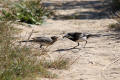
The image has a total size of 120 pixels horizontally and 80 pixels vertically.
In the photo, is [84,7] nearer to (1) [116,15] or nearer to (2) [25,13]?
(1) [116,15]

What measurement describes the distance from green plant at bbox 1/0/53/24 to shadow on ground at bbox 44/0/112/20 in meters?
0.98

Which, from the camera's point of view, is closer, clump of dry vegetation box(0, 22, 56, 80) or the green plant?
clump of dry vegetation box(0, 22, 56, 80)

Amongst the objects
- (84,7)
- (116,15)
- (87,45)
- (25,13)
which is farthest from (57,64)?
(84,7)

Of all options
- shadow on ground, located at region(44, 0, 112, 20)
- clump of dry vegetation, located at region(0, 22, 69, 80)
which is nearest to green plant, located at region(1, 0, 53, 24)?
shadow on ground, located at region(44, 0, 112, 20)

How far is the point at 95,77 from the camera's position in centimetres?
604

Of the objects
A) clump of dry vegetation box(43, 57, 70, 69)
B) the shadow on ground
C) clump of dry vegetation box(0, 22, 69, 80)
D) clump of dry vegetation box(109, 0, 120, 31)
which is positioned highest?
clump of dry vegetation box(0, 22, 69, 80)

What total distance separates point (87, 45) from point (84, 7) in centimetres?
709

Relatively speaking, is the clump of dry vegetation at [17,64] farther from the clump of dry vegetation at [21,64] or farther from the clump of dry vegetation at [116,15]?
the clump of dry vegetation at [116,15]

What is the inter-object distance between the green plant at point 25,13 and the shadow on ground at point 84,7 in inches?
38.6

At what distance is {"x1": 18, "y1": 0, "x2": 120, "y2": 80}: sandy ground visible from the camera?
6.29 m

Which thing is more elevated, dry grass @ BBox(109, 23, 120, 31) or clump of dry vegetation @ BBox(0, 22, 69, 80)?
clump of dry vegetation @ BBox(0, 22, 69, 80)

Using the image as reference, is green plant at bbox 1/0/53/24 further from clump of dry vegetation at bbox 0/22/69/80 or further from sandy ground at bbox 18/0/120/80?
clump of dry vegetation at bbox 0/22/69/80

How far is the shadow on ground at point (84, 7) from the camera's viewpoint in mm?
13094

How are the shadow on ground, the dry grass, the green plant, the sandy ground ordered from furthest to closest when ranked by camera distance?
1. the shadow on ground
2. the green plant
3. the dry grass
4. the sandy ground
